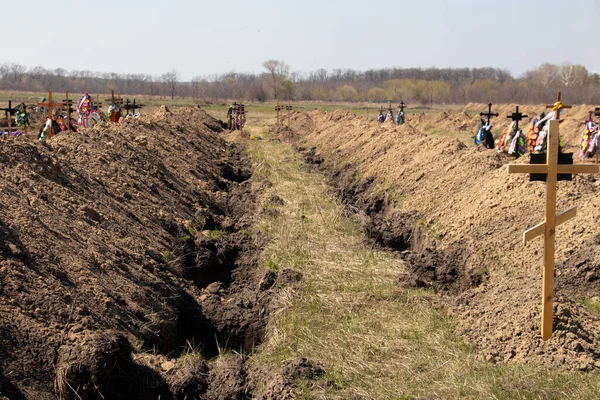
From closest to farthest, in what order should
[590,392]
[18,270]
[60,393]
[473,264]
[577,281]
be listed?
[60,393], [590,392], [18,270], [577,281], [473,264]

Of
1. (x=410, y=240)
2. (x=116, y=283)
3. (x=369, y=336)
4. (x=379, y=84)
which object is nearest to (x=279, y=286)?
(x=369, y=336)

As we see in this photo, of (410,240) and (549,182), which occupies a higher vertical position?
(549,182)

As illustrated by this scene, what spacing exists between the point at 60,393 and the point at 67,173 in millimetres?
4885

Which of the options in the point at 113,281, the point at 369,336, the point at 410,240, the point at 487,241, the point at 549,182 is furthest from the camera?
the point at 410,240

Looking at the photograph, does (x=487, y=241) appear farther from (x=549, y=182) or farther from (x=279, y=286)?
(x=549, y=182)

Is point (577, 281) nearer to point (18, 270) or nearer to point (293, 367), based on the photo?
point (293, 367)

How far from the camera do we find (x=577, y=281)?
22.7 feet

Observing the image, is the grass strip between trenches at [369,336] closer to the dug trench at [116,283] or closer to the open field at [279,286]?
the open field at [279,286]

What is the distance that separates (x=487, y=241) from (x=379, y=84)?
422 feet

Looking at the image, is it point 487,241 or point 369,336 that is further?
point 487,241

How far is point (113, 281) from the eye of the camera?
6184mm

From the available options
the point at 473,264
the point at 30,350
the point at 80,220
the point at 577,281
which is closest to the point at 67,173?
the point at 80,220

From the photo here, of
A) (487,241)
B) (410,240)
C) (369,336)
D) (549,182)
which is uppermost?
(549,182)

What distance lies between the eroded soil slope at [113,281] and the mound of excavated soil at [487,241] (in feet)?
7.85
